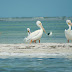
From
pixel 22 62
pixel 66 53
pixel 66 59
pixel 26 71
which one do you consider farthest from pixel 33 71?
pixel 66 53

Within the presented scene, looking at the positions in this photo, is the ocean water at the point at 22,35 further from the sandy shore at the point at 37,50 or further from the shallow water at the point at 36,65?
the shallow water at the point at 36,65

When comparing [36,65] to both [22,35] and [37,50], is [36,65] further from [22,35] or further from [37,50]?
[22,35]

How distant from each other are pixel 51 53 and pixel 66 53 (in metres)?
0.48

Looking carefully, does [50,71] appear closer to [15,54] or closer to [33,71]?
[33,71]

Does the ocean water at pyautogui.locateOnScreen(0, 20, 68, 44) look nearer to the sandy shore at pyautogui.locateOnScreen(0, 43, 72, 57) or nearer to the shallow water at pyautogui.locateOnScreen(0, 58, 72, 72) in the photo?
the sandy shore at pyautogui.locateOnScreen(0, 43, 72, 57)

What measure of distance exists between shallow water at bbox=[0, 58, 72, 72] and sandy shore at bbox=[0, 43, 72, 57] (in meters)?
0.62

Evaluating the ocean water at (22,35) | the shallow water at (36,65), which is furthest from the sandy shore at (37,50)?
the ocean water at (22,35)

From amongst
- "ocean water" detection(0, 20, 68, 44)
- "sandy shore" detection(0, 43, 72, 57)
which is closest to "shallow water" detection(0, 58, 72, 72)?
"sandy shore" detection(0, 43, 72, 57)

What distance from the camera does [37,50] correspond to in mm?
9422

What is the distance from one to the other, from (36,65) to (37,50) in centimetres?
198

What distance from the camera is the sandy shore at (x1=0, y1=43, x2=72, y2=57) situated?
8.92m

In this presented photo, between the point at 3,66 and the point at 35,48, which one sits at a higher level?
the point at 35,48

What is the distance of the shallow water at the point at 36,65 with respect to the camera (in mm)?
6938

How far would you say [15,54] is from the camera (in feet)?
29.4
